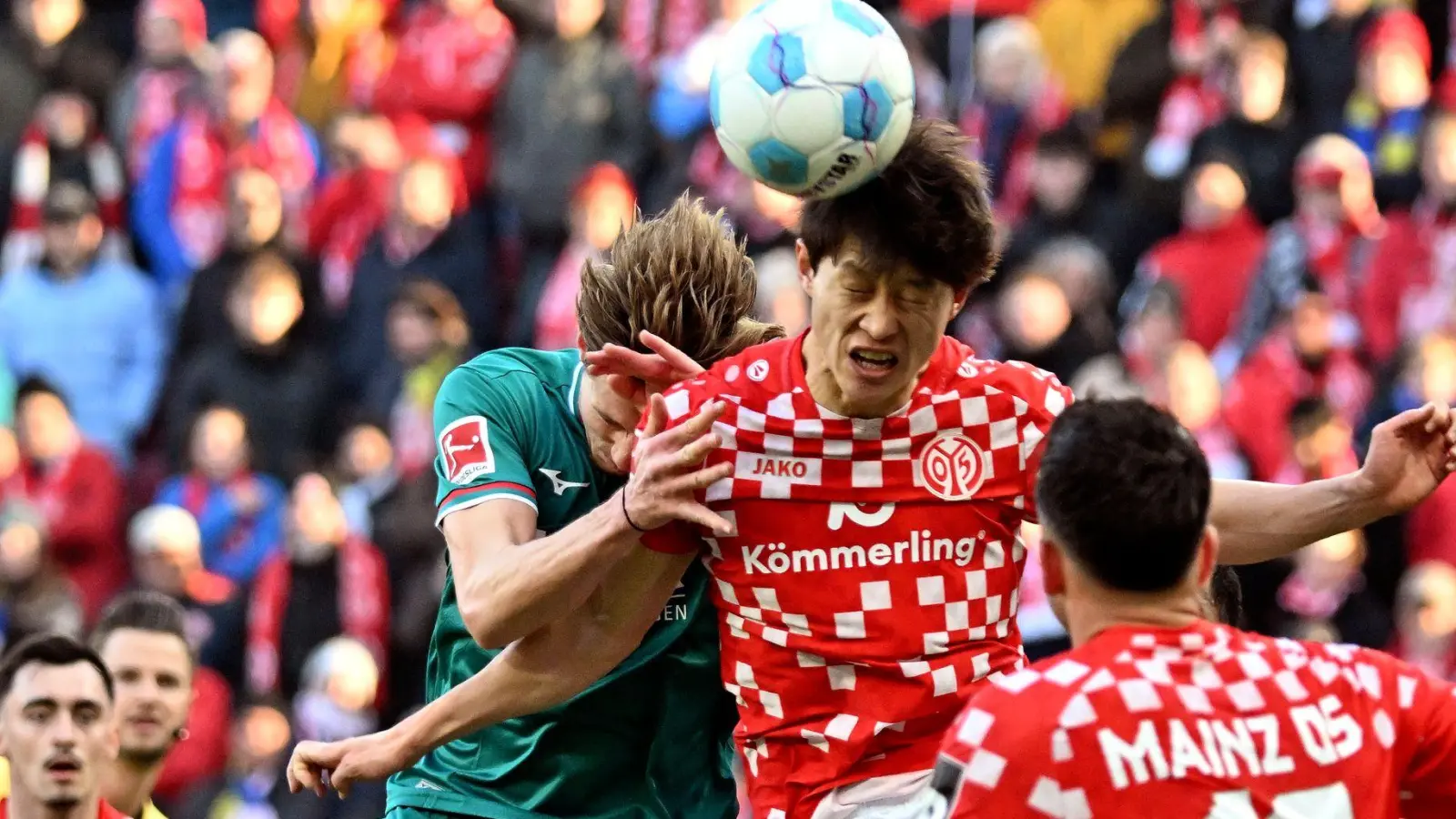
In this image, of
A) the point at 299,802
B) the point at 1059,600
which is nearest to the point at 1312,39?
the point at 299,802

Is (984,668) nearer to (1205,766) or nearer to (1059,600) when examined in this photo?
(1059,600)

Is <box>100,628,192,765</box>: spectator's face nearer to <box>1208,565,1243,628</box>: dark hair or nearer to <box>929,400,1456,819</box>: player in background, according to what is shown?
<box>1208,565,1243,628</box>: dark hair

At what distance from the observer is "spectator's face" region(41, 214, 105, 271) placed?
1304cm

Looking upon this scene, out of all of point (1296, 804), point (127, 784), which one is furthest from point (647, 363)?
point (127, 784)

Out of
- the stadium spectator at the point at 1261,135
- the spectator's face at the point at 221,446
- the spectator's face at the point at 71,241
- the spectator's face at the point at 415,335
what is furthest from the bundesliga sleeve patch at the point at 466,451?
the spectator's face at the point at 71,241

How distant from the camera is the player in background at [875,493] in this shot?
4691 millimetres

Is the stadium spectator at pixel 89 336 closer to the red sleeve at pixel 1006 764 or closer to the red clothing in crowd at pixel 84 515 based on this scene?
the red clothing in crowd at pixel 84 515

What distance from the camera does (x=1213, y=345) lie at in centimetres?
1066

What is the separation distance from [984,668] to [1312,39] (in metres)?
6.91

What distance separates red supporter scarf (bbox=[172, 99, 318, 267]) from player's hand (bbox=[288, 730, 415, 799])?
8.53 metres

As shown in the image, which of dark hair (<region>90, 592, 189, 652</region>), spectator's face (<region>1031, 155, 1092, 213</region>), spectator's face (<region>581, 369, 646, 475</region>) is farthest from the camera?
spectator's face (<region>1031, 155, 1092, 213</region>)

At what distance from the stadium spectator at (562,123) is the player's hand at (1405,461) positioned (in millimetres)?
7771

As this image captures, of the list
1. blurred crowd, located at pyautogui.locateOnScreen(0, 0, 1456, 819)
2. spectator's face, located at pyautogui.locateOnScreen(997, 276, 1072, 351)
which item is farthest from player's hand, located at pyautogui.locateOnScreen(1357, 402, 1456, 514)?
spectator's face, located at pyautogui.locateOnScreen(997, 276, 1072, 351)

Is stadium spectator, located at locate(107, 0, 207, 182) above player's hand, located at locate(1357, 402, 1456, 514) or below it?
above
